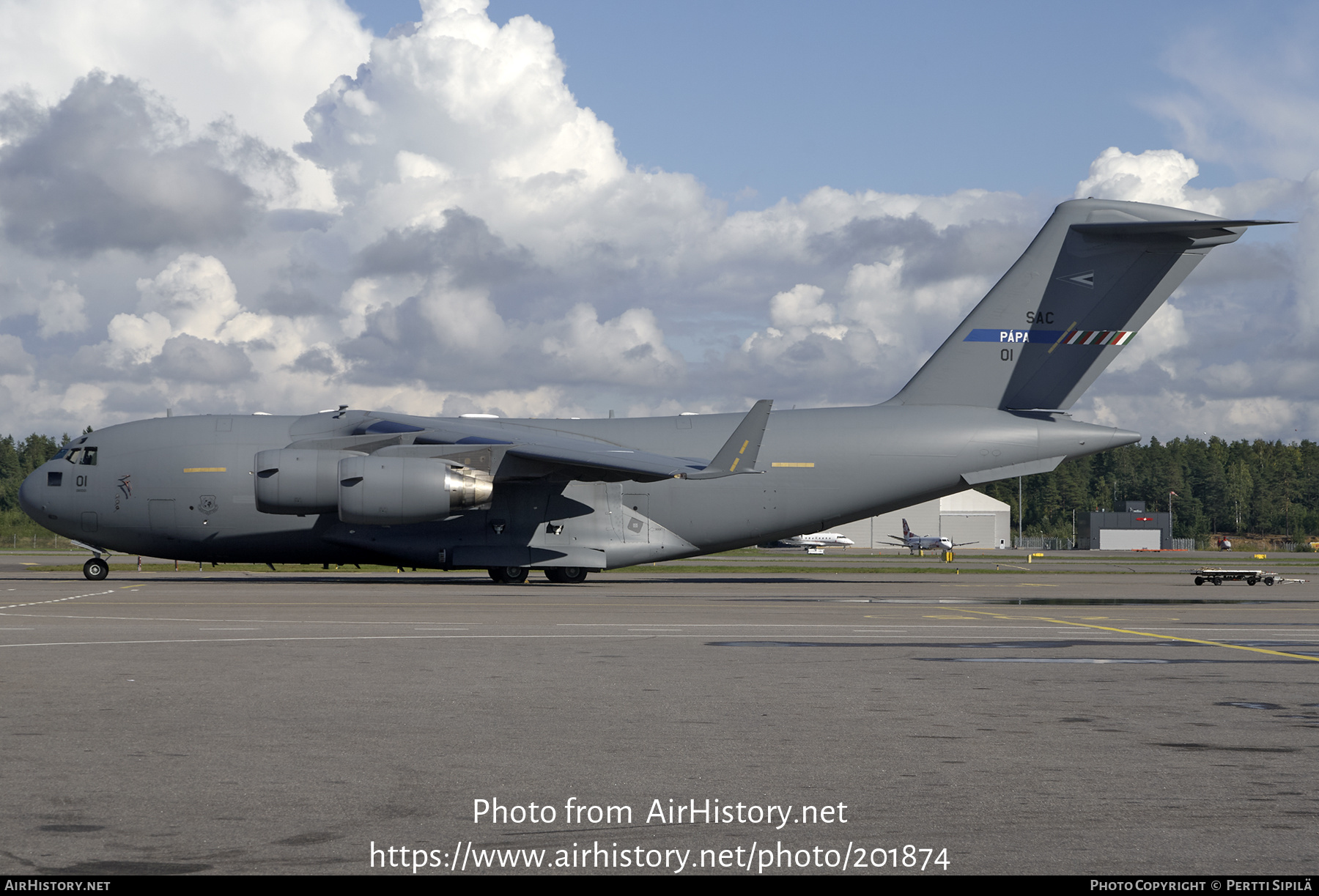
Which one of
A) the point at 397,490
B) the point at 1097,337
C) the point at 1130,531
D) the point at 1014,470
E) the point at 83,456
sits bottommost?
the point at 1130,531

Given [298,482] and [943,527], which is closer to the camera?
[298,482]

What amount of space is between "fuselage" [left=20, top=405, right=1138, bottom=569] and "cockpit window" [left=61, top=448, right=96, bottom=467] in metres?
0.04

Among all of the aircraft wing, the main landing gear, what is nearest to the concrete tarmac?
the aircraft wing

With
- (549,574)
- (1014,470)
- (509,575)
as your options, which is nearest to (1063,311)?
(1014,470)

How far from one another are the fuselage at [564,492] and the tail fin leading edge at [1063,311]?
29.1 inches

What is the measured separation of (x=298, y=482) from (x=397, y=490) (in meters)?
2.37

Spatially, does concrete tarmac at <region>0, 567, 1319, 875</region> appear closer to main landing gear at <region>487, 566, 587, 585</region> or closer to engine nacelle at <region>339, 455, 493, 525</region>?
engine nacelle at <region>339, 455, 493, 525</region>

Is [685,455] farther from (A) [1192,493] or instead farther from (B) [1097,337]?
(A) [1192,493]

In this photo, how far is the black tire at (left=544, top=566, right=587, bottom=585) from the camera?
3002cm

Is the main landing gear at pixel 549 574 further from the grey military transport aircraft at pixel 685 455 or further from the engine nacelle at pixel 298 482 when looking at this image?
the engine nacelle at pixel 298 482

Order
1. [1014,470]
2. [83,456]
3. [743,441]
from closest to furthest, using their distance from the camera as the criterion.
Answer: [743,441]
[1014,470]
[83,456]

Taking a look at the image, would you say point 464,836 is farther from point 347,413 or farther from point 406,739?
point 347,413

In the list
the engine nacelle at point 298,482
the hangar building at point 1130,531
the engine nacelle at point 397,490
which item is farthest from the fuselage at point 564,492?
the hangar building at point 1130,531

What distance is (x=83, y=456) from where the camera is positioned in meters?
29.5
